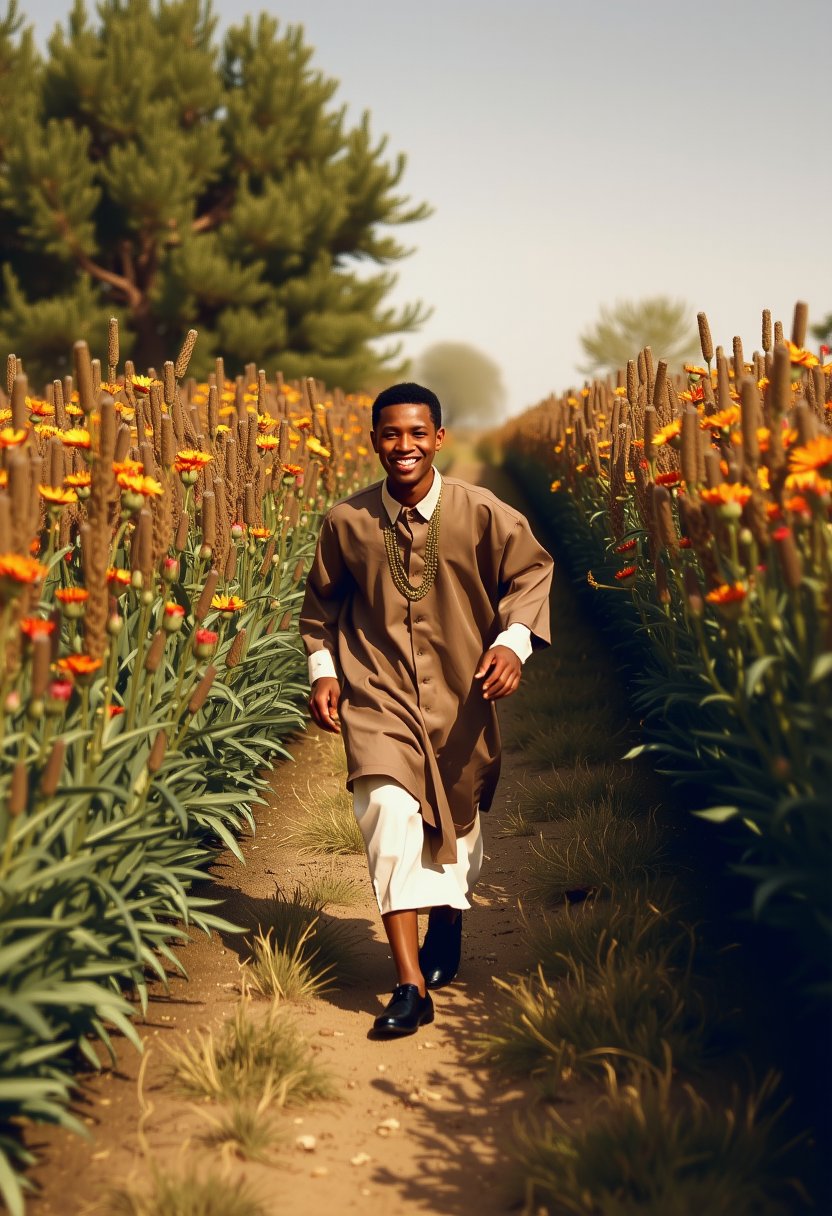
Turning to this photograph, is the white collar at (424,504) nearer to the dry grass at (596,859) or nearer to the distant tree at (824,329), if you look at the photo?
the dry grass at (596,859)

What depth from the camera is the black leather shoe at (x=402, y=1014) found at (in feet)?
10.9

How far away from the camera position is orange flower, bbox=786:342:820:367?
373 cm

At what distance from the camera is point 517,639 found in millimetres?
3645

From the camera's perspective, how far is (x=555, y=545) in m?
11.6

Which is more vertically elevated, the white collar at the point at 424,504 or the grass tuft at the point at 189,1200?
the white collar at the point at 424,504

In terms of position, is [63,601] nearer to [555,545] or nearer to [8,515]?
[8,515]

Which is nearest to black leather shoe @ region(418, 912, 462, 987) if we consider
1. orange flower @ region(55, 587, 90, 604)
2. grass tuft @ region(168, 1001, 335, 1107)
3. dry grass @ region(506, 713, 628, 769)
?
grass tuft @ region(168, 1001, 335, 1107)

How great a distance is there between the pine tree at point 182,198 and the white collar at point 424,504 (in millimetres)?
Result: 17539

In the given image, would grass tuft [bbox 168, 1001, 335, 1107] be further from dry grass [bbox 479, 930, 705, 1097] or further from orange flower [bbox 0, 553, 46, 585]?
orange flower [bbox 0, 553, 46, 585]

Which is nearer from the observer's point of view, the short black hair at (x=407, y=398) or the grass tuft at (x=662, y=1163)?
the grass tuft at (x=662, y=1163)

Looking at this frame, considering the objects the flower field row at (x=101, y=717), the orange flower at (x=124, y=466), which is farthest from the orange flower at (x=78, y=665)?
the orange flower at (x=124, y=466)

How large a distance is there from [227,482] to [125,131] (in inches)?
722

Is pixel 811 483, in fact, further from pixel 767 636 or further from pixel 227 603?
pixel 227 603

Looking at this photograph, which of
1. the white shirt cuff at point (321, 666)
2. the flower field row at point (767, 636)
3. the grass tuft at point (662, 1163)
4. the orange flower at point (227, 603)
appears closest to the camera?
the grass tuft at point (662, 1163)
